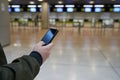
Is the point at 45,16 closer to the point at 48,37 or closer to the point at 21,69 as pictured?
the point at 48,37

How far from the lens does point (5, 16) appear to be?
34.7 ft

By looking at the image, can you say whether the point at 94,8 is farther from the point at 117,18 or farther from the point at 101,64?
the point at 101,64

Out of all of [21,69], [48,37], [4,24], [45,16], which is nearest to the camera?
[21,69]

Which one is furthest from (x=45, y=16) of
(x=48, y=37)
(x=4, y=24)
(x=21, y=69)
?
(x=21, y=69)

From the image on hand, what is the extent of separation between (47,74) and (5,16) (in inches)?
235

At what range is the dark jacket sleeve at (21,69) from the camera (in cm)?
96

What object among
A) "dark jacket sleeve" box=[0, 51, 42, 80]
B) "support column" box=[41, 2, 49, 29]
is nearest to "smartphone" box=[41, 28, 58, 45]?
"dark jacket sleeve" box=[0, 51, 42, 80]

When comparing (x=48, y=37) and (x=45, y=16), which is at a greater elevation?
(x=48, y=37)

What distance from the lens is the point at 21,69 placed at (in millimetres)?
1002

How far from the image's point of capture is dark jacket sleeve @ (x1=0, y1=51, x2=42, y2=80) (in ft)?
3.14

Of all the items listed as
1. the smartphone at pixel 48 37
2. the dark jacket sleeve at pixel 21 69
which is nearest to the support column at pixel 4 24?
the smartphone at pixel 48 37

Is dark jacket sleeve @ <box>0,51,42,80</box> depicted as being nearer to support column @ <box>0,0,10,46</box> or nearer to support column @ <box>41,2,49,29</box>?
support column @ <box>0,0,10,46</box>

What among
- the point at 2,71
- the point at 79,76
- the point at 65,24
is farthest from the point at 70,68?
the point at 65,24

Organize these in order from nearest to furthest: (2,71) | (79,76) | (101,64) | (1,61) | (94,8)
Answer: (2,71), (1,61), (79,76), (101,64), (94,8)
